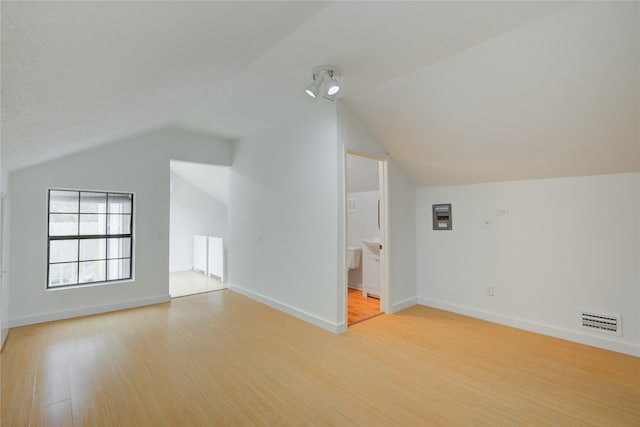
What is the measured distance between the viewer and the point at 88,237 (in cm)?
416

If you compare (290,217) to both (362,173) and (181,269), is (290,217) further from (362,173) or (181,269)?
(181,269)

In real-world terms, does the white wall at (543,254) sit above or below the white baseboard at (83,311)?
above

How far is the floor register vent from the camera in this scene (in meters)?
2.91

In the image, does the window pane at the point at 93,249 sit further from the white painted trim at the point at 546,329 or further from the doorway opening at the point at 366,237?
the white painted trim at the point at 546,329

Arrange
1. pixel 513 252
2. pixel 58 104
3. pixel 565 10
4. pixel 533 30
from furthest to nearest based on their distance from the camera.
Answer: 1. pixel 513 252
2. pixel 533 30
3. pixel 565 10
4. pixel 58 104

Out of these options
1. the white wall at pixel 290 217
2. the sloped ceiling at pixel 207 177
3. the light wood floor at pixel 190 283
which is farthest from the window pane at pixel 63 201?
the white wall at pixel 290 217

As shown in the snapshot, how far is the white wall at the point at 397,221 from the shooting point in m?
3.67

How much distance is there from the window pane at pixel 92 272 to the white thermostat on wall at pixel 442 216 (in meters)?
4.90

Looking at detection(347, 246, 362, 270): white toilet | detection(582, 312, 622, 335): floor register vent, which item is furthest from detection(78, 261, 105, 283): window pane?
detection(582, 312, 622, 335): floor register vent

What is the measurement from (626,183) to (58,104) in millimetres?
4667

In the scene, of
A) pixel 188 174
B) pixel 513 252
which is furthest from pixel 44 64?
pixel 188 174

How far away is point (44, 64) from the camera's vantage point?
3.89ft

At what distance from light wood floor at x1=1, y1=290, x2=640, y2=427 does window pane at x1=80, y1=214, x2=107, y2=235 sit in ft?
4.06

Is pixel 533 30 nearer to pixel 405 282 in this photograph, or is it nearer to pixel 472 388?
pixel 472 388
